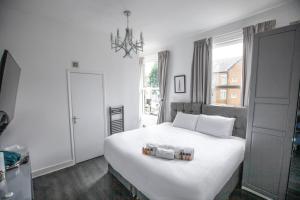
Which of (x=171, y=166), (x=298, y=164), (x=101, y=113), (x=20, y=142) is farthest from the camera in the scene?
(x=101, y=113)

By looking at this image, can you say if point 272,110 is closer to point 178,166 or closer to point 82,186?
point 178,166

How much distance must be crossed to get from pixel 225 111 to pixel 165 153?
1721 millimetres

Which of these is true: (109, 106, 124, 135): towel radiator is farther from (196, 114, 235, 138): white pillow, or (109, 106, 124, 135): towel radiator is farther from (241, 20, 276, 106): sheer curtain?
(241, 20, 276, 106): sheer curtain

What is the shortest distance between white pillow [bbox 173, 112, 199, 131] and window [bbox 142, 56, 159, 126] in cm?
152

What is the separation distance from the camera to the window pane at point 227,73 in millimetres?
2758

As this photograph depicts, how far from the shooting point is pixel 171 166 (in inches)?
61.4

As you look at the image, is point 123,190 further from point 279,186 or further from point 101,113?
point 279,186

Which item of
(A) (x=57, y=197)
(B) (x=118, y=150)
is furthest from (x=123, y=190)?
(A) (x=57, y=197)

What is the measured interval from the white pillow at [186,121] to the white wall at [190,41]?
0.56m

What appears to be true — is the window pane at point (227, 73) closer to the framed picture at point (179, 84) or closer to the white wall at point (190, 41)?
the white wall at point (190, 41)

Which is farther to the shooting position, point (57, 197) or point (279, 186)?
point (57, 197)

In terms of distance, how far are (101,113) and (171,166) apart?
224 centimetres

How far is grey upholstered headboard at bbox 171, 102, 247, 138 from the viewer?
2.57 meters

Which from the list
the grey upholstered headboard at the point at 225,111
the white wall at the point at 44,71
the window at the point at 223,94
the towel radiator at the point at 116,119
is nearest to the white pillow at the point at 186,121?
the grey upholstered headboard at the point at 225,111
